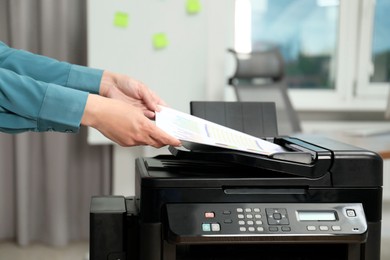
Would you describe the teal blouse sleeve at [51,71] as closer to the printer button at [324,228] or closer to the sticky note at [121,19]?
the printer button at [324,228]

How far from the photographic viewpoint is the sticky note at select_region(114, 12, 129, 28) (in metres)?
2.79

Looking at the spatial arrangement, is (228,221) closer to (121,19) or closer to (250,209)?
(250,209)

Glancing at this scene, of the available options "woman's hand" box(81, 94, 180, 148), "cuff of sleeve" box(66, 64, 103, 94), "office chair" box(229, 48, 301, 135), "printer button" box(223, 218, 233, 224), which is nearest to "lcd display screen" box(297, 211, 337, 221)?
A: "printer button" box(223, 218, 233, 224)

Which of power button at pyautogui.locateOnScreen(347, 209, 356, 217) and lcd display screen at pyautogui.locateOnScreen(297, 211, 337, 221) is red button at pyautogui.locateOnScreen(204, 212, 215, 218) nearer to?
lcd display screen at pyautogui.locateOnScreen(297, 211, 337, 221)

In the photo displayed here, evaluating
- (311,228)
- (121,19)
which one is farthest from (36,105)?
(121,19)

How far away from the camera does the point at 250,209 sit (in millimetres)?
997

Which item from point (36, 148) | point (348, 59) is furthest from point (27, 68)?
point (348, 59)

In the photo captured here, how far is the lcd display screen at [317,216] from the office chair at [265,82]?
1889mm

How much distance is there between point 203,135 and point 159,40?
1944 millimetres

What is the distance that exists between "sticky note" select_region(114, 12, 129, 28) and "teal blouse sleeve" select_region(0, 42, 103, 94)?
5.01 ft

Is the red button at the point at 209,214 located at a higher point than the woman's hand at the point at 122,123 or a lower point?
lower

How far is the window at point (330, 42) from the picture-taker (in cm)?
350

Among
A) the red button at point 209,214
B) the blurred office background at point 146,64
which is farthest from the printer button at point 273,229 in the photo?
the blurred office background at point 146,64

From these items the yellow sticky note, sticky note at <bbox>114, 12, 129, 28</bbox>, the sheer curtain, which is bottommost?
the sheer curtain
